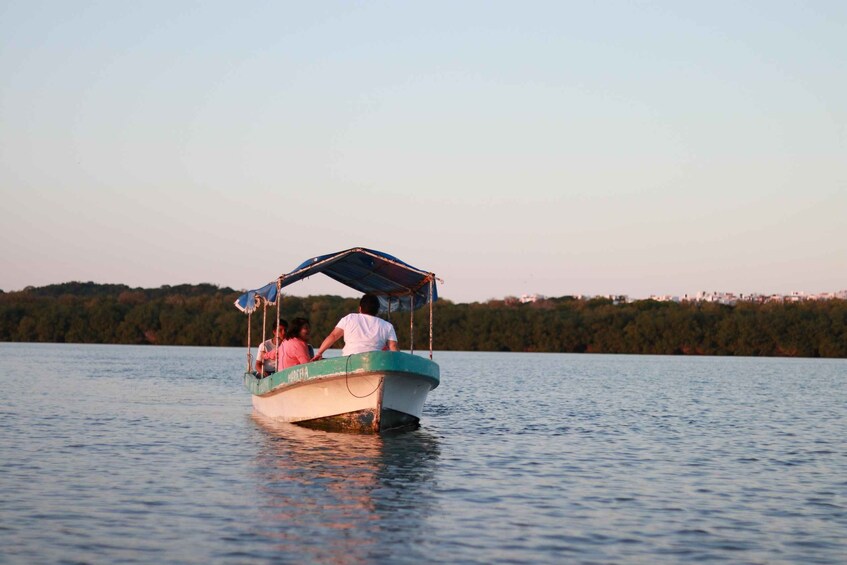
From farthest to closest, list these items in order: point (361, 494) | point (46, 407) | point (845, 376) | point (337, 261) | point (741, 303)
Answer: point (741, 303)
point (845, 376)
point (46, 407)
point (337, 261)
point (361, 494)

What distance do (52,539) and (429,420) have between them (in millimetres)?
14681


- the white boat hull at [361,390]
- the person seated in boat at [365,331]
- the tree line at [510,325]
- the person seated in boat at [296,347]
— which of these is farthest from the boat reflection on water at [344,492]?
the tree line at [510,325]

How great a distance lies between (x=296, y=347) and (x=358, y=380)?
2935 millimetres

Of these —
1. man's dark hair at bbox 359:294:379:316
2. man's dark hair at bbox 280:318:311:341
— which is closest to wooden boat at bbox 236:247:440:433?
man's dark hair at bbox 280:318:311:341

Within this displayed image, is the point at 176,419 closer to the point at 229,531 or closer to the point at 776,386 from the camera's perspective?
the point at 229,531

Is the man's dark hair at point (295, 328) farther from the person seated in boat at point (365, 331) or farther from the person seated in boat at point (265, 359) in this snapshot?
the person seated in boat at point (265, 359)

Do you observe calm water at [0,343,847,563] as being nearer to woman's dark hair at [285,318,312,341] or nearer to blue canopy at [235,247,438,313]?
woman's dark hair at [285,318,312,341]

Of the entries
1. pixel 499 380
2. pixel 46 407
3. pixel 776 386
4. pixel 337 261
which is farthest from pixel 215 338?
pixel 337 261

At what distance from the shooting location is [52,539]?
9695mm

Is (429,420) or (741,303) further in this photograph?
(741,303)

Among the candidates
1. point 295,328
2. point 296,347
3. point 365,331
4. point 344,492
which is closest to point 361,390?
point 365,331

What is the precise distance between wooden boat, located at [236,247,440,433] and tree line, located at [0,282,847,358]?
60.9 meters

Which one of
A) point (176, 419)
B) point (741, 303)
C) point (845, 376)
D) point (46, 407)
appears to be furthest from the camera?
point (741, 303)

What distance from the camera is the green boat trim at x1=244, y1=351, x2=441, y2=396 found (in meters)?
17.3
